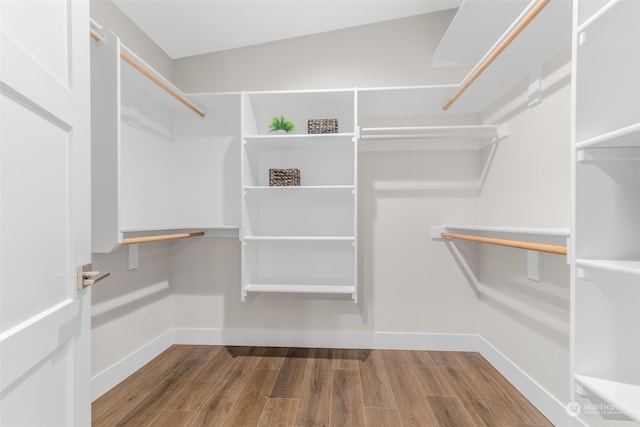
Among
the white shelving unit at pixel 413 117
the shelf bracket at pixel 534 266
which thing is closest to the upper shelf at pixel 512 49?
the white shelving unit at pixel 413 117

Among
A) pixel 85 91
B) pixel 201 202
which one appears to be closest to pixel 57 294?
pixel 85 91

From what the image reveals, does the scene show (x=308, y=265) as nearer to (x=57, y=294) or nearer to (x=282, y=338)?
(x=282, y=338)

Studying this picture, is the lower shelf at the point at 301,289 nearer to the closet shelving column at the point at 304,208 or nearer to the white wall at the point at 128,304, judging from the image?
the closet shelving column at the point at 304,208

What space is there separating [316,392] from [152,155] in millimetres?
1897

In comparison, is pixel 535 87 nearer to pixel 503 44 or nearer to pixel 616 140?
pixel 503 44

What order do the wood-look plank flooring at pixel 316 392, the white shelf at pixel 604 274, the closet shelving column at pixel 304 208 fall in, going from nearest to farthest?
the white shelf at pixel 604 274 → the wood-look plank flooring at pixel 316 392 → the closet shelving column at pixel 304 208

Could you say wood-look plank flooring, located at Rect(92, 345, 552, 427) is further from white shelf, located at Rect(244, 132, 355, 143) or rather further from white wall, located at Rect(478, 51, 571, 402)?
white shelf, located at Rect(244, 132, 355, 143)

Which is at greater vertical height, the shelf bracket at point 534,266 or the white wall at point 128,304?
the shelf bracket at point 534,266

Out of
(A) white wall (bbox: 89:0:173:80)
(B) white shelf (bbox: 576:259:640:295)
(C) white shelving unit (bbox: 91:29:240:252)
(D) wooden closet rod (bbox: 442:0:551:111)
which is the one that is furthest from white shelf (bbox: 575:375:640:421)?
(A) white wall (bbox: 89:0:173:80)

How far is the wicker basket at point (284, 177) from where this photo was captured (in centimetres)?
231

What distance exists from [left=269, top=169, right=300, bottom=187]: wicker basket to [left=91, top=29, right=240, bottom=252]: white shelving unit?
0.44 m

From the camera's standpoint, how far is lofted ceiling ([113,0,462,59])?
6.81ft

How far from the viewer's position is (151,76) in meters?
1.88

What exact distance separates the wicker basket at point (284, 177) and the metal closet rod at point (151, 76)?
0.77 m
